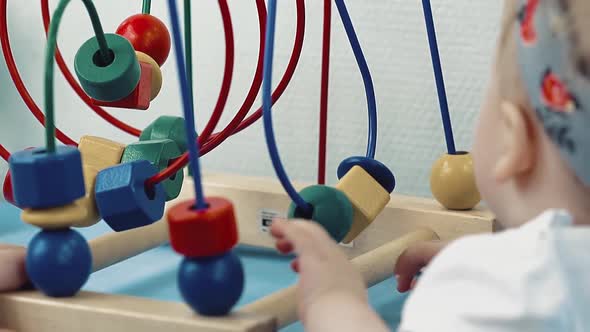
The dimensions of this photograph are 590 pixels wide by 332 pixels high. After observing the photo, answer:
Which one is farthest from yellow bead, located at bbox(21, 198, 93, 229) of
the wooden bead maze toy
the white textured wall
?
the white textured wall

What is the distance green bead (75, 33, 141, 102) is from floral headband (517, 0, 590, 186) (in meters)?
0.43

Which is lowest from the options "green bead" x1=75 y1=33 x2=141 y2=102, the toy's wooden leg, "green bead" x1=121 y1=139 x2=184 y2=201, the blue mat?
the blue mat

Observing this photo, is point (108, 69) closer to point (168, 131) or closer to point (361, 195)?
point (168, 131)

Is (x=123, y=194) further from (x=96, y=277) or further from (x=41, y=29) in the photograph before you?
(x=41, y=29)

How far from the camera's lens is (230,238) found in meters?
0.71

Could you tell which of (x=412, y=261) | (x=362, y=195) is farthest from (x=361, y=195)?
(x=412, y=261)

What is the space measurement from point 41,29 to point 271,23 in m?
0.87

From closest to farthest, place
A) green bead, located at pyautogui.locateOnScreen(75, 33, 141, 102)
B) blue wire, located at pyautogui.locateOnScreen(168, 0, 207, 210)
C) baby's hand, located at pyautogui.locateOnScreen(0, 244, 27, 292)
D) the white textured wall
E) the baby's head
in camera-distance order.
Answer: the baby's head, blue wire, located at pyautogui.locateOnScreen(168, 0, 207, 210), baby's hand, located at pyautogui.locateOnScreen(0, 244, 27, 292), green bead, located at pyautogui.locateOnScreen(75, 33, 141, 102), the white textured wall

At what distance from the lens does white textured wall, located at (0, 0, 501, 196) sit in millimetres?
1284

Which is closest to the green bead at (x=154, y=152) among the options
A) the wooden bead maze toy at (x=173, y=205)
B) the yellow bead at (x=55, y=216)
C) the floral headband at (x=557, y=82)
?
the wooden bead maze toy at (x=173, y=205)

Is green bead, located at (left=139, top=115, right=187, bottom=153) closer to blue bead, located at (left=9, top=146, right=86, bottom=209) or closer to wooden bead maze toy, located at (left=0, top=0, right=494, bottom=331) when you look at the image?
wooden bead maze toy, located at (left=0, top=0, right=494, bottom=331)

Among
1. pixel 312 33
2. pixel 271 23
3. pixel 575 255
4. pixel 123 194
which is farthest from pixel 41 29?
pixel 575 255

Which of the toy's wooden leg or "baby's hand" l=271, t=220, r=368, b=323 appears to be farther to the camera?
the toy's wooden leg

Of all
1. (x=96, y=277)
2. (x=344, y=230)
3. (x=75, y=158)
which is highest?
(x=75, y=158)
